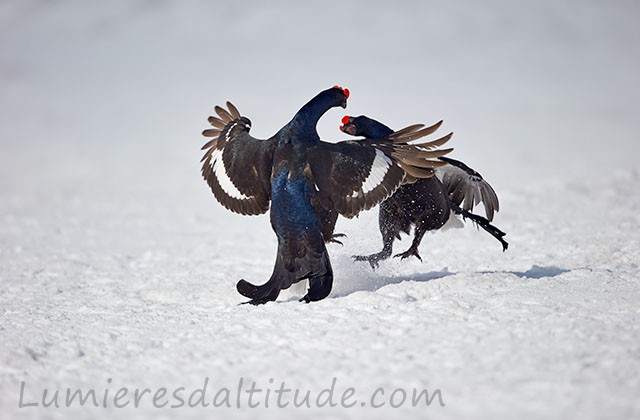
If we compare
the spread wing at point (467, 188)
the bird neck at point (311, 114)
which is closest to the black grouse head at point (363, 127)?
the bird neck at point (311, 114)

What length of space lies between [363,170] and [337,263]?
1.24m

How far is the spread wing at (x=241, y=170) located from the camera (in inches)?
260

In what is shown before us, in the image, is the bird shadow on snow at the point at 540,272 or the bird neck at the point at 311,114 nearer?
the bird neck at the point at 311,114

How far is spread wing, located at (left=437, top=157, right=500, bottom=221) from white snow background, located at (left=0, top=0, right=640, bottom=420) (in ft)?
2.06

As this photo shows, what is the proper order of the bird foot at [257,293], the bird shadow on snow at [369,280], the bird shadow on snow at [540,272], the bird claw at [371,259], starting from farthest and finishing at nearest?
the bird claw at [371,259] < the bird shadow on snow at [540,272] < the bird shadow on snow at [369,280] < the bird foot at [257,293]

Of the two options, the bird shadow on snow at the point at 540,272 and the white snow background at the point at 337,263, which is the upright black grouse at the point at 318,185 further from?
the bird shadow on snow at the point at 540,272

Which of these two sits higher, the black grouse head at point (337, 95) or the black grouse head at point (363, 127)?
the black grouse head at point (337, 95)

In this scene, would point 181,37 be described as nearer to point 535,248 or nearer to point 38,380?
point 535,248

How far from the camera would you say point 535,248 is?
8.17 metres

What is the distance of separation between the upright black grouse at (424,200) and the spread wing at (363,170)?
1.34 ft

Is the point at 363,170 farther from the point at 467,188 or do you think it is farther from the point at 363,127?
the point at 467,188

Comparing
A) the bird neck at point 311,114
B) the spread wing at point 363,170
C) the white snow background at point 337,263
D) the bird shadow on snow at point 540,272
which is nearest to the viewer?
the white snow background at point 337,263

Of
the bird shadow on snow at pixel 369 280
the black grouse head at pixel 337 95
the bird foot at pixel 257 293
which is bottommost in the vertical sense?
the bird foot at pixel 257 293

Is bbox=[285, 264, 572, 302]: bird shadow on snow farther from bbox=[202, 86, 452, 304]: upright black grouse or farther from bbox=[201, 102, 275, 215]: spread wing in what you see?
bbox=[201, 102, 275, 215]: spread wing
